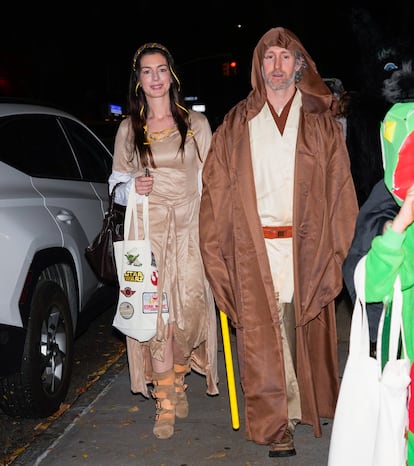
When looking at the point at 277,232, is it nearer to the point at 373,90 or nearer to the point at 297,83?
the point at 297,83

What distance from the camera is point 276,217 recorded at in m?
3.70

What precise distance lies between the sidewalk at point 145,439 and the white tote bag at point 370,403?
5.24 ft

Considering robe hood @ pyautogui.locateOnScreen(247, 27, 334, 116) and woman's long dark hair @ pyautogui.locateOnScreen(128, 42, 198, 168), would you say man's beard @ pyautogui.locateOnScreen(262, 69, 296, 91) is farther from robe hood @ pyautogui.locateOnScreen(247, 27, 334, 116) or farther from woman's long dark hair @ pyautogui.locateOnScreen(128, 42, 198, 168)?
woman's long dark hair @ pyautogui.locateOnScreen(128, 42, 198, 168)

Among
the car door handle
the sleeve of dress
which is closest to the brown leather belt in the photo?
the sleeve of dress

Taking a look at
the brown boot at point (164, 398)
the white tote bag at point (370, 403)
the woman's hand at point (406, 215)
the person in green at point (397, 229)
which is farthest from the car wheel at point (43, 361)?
the woman's hand at point (406, 215)

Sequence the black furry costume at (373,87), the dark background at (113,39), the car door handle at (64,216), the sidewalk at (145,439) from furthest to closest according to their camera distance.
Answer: the dark background at (113,39)
the black furry costume at (373,87)
the car door handle at (64,216)
the sidewalk at (145,439)

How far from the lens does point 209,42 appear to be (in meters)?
69.6

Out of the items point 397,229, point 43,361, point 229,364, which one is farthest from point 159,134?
point 397,229

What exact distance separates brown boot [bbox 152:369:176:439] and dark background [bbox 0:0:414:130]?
308 cm

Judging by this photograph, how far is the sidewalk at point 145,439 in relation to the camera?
3.86 meters

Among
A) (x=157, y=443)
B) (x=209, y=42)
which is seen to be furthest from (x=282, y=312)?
(x=209, y=42)

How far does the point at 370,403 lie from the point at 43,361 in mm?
2578

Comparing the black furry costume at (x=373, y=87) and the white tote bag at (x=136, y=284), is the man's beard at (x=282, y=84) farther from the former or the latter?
the black furry costume at (x=373, y=87)

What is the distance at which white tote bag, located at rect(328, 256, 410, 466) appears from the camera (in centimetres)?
214
